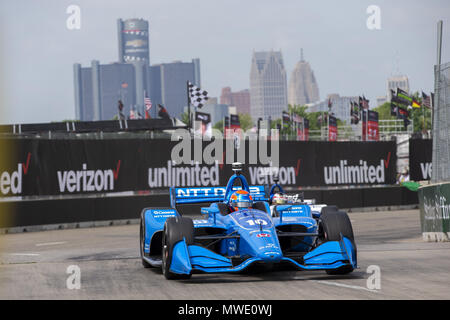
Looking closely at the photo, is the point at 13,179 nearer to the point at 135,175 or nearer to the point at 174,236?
the point at 135,175

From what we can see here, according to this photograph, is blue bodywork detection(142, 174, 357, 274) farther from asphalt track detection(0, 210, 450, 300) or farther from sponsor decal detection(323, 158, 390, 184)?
sponsor decal detection(323, 158, 390, 184)

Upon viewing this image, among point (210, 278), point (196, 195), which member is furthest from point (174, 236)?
point (196, 195)

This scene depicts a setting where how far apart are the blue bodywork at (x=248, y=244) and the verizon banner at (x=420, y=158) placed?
20772mm

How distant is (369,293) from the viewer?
928 cm

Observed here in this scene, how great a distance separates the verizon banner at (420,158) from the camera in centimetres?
3316

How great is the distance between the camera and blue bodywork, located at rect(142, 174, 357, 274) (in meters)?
10.7

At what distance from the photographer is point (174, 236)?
1097 centimetres

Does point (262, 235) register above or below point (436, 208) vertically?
above

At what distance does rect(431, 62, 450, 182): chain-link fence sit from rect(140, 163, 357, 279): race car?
568 cm

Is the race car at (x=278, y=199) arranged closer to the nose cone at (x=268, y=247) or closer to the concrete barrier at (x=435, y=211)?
the nose cone at (x=268, y=247)

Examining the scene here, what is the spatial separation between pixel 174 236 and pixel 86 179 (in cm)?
1534

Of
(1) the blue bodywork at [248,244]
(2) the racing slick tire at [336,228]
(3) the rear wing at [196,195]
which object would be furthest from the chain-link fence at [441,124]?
(2) the racing slick tire at [336,228]

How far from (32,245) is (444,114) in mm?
10137
